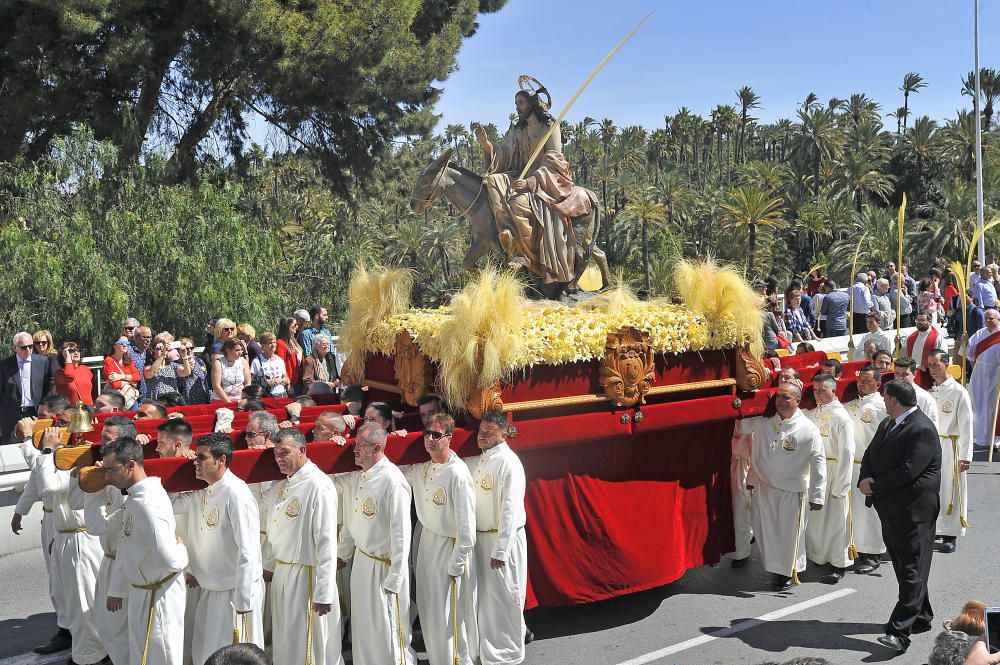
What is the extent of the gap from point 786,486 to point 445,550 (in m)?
2.84

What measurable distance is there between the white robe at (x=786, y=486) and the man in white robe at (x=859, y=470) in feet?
2.02

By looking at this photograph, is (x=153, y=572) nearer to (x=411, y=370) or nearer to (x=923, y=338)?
(x=411, y=370)

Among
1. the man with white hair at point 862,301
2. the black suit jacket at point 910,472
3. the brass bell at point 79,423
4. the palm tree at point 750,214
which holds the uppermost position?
the palm tree at point 750,214

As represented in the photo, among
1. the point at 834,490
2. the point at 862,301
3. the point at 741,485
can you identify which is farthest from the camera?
the point at 862,301

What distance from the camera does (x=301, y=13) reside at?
16.5 m

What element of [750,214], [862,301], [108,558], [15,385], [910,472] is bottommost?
[108,558]

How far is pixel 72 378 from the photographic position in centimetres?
927

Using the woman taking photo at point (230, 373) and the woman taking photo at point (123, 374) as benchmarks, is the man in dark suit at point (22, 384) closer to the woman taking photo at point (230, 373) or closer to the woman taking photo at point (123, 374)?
the woman taking photo at point (123, 374)

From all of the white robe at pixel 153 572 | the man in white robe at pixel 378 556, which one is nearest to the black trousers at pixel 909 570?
the man in white robe at pixel 378 556

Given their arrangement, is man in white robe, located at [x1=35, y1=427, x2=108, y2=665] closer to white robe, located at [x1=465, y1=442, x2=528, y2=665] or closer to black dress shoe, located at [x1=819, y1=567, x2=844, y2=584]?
white robe, located at [x1=465, y1=442, x2=528, y2=665]

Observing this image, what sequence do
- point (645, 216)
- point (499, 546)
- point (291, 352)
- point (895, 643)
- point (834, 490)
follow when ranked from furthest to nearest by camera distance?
point (645, 216) → point (291, 352) → point (834, 490) → point (895, 643) → point (499, 546)

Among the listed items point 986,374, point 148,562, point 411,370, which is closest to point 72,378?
point 411,370

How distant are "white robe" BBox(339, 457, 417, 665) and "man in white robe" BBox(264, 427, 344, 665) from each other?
0.63ft

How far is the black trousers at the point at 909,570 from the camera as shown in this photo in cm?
591
